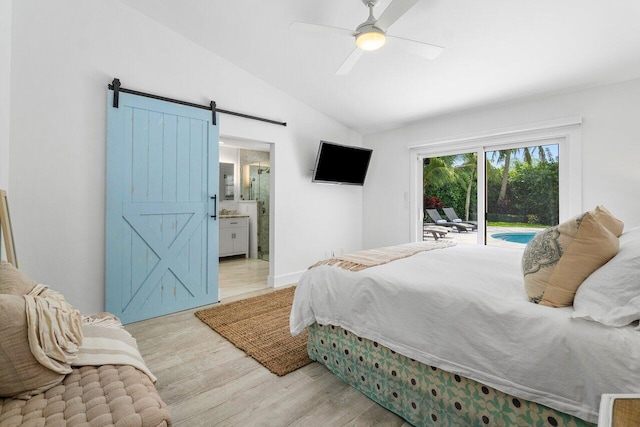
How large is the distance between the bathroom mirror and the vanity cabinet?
71cm

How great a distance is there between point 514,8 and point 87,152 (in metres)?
3.63

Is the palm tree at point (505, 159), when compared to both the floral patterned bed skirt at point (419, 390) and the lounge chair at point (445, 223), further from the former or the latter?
the floral patterned bed skirt at point (419, 390)

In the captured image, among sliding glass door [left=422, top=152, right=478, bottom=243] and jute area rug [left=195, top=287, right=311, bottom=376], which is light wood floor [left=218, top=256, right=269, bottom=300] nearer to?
jute area rug [left=195, top=287, right=311, bottom=376]

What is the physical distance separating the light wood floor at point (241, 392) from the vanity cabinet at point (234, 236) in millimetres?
3228

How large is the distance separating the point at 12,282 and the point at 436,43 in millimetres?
3249

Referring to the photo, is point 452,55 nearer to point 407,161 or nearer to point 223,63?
point 407,161

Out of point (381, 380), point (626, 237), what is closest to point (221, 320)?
point (381, 380)

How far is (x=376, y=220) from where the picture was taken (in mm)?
4848

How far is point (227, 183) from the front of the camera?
244 inches

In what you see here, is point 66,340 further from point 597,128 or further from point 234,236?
point 234,236

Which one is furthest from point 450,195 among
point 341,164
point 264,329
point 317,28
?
point 264,329

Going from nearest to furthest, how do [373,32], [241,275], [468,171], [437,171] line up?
[373,32] → [468,171] → [437,171] → [241,275]

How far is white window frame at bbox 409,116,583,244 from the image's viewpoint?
302cm

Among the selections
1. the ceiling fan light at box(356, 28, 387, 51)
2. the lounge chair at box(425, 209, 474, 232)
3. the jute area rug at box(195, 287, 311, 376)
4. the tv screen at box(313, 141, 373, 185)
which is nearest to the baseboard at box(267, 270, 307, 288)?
the jute area rug at box(195, 287, 311, 376)
